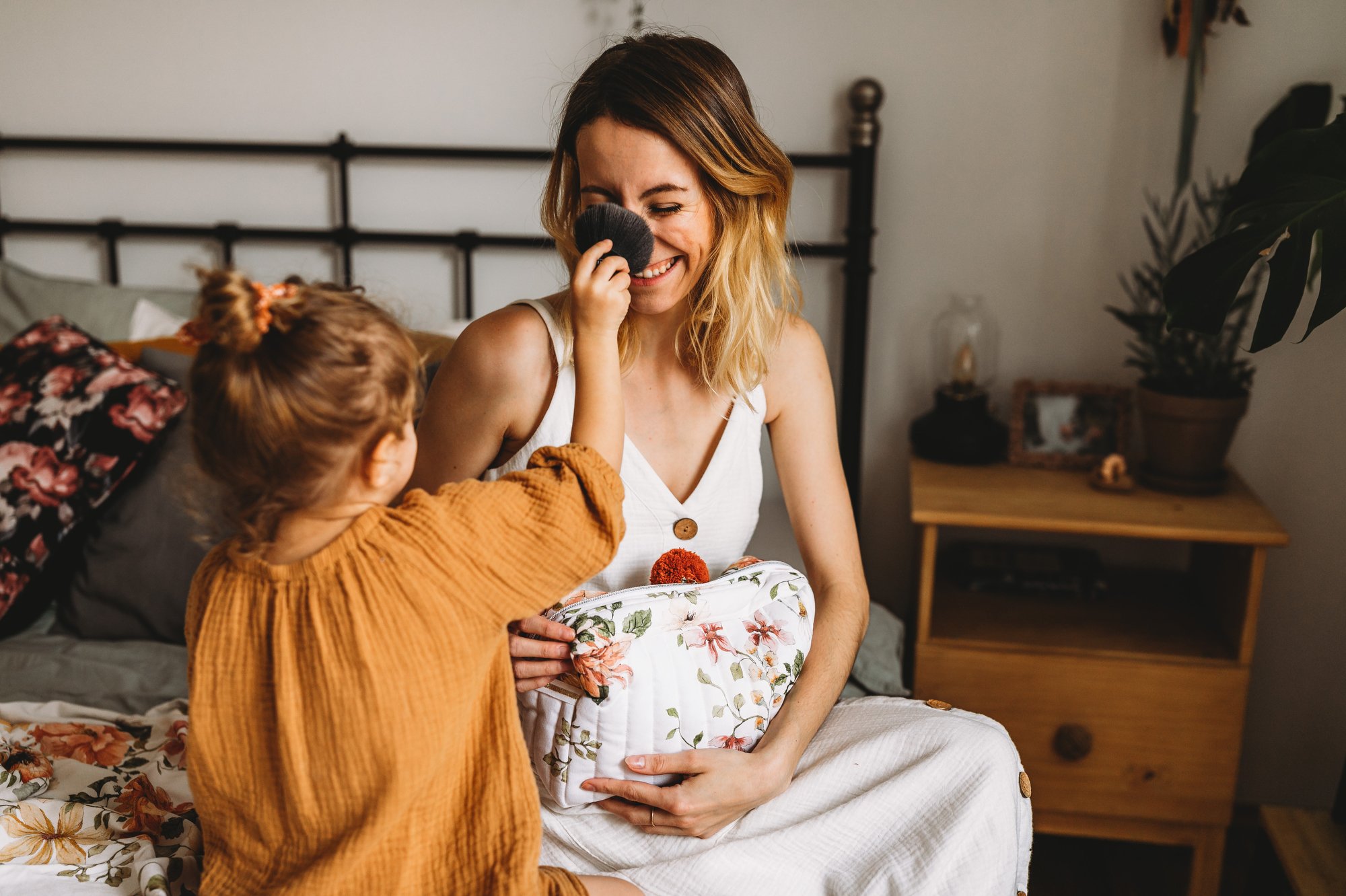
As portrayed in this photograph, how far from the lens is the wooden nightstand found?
1.74 metres

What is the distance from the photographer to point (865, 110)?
6.54ft

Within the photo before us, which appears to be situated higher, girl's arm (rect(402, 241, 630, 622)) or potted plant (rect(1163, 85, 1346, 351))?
potted plant (rect(1163, 85, 1346, 351))

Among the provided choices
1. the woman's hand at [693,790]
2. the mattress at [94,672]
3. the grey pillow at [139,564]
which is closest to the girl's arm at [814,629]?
the woman's hand at [693,790]

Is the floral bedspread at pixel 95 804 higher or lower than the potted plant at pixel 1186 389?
lower

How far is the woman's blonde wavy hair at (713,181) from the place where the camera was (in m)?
1.19

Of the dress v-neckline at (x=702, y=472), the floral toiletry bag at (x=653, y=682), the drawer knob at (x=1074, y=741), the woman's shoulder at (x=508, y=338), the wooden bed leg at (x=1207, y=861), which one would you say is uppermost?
the woman's shoulder at (x=508, y=338)

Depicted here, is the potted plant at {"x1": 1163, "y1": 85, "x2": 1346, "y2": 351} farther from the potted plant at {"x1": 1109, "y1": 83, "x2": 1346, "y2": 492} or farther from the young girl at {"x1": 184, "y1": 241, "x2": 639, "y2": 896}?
the young girl at {"x1": 184, "y1": 241, "x2": 639, "y2": 896}

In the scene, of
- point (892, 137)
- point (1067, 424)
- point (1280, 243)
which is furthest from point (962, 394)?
point (1280, 243)

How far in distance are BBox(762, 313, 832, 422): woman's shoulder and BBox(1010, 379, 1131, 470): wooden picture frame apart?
27.8 inches

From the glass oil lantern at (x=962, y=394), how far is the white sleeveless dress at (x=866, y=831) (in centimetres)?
84

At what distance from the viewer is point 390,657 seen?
80cm

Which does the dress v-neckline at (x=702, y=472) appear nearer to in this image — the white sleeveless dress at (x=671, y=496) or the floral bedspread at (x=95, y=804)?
the white sleeveless dress at (x=671, y=496)

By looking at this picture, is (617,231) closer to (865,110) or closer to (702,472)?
(702,472)

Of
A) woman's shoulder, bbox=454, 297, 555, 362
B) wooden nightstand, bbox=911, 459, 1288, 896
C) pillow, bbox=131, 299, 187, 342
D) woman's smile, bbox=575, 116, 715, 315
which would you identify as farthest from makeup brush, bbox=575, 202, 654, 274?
pillow, bbox=131, 299, 187, 342
